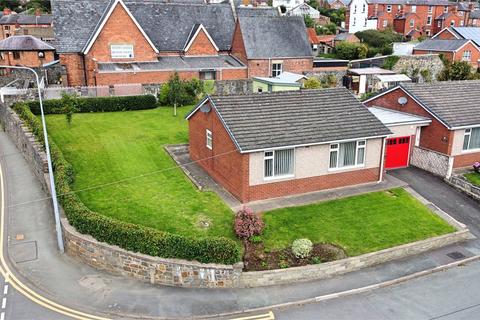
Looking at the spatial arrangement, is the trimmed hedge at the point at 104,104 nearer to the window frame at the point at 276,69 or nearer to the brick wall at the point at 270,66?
the brick wall at the point at 270,66

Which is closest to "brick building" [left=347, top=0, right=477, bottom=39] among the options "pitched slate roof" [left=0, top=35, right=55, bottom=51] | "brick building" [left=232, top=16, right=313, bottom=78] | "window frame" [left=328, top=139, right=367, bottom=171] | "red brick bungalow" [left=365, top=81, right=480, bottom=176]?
"brick building" [left=232, top=16, right=313, bottom=78]

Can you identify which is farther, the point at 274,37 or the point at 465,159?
the point at 274,37

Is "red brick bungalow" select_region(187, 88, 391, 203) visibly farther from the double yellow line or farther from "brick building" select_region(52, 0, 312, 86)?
"brick building" select_region(52, 0, 312, 86)

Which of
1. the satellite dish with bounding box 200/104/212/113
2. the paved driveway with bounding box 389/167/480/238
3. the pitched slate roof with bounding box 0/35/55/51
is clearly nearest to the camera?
the paved driveway with bounding box 389/167/480/238

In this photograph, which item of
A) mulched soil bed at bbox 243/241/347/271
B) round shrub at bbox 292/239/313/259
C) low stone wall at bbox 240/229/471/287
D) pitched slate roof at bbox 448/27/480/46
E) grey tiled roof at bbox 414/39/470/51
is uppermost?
pitched slate roof at bbox 448/27/480/46

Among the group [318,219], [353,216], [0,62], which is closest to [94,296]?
[318,219]

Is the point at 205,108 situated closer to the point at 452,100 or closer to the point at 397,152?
the point at 397,152

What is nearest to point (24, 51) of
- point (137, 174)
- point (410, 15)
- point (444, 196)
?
point (137, 174)

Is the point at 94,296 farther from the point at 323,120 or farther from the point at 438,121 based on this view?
the point at 438,121
